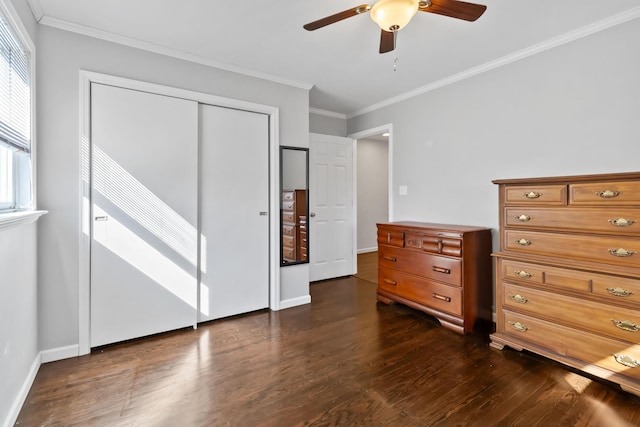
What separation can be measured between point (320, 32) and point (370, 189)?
174 inches

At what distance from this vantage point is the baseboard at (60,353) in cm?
222

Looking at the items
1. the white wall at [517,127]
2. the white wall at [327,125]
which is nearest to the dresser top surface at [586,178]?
the white wall at [517,127]

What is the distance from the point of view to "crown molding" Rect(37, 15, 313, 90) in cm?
225

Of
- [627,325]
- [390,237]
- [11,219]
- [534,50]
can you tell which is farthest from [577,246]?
[11,219]

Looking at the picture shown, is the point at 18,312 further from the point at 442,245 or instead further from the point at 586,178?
the point at 586,178

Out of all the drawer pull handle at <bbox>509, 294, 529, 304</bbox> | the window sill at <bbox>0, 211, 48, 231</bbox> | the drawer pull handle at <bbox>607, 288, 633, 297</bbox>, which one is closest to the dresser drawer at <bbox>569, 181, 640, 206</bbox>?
the drawer pull handle at <bbox>607, 288, 633, 297</bbox>

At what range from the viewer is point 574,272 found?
203 centimetres

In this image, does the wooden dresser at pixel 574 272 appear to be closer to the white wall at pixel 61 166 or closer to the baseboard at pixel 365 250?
the white wall at pixel 61 166

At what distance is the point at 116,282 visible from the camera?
8.14 feet

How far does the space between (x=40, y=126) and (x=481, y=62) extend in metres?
3.75

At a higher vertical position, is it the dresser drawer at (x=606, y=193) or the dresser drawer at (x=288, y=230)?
the dresser drawer at (x=606, y=193)

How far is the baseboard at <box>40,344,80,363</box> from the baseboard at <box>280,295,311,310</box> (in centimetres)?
175

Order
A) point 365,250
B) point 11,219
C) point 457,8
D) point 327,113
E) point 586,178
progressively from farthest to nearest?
1. point 365,250
2. point 327,113
3. point 586,178
4. point 457,8
5. point 11,219

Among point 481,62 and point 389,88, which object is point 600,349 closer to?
point 481,62
